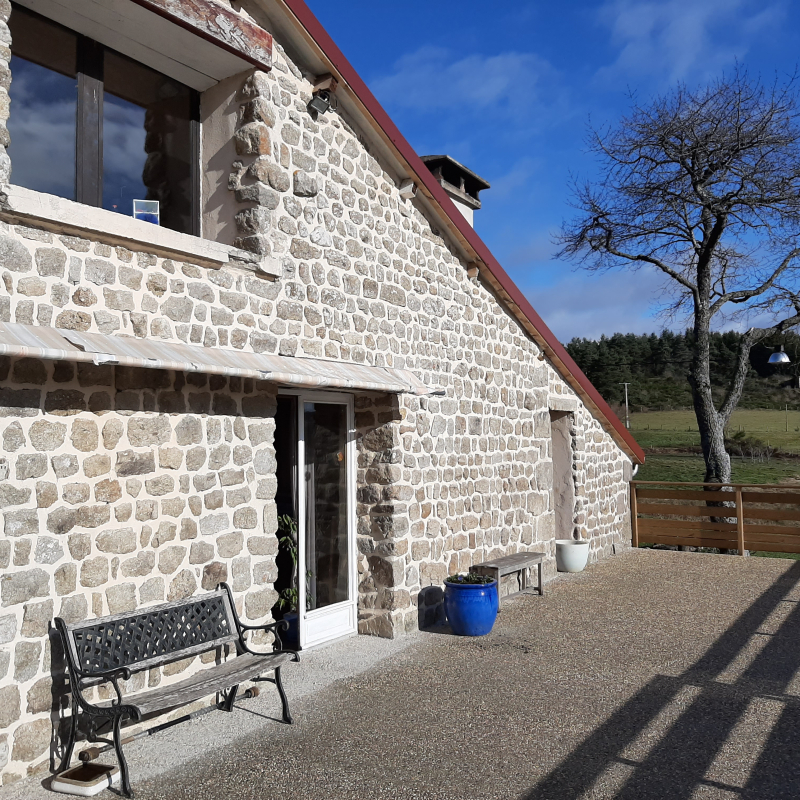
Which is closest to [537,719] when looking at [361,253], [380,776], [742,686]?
[380,776]

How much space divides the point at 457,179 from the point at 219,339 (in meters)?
12.9

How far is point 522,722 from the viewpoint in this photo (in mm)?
4848

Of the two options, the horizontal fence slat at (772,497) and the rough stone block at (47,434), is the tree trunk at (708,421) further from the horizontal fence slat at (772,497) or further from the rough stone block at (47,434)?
the rough stone block at (47,434)

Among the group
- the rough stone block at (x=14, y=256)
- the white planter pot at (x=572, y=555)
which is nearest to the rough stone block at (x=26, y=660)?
the rough stone block at (x=14, y=256)

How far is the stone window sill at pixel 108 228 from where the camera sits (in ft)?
13.2

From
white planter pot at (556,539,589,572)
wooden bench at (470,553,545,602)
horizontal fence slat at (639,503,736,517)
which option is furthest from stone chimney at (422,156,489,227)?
wooden bench at (470,553,545,602)

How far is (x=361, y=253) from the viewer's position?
675 cm

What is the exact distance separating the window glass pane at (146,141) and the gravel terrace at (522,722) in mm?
3656

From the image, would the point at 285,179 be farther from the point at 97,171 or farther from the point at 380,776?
the point at 380,776

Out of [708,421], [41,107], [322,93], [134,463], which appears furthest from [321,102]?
[708,421]

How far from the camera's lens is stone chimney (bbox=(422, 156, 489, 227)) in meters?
16.1

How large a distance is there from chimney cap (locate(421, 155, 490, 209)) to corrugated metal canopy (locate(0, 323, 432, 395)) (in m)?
Answer: 10.5

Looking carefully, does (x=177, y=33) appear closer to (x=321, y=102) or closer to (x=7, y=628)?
(x=321, y=102)

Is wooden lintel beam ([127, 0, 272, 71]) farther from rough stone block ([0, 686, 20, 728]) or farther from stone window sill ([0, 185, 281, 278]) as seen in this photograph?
rough stone block ([0, 686, 20, 728])
